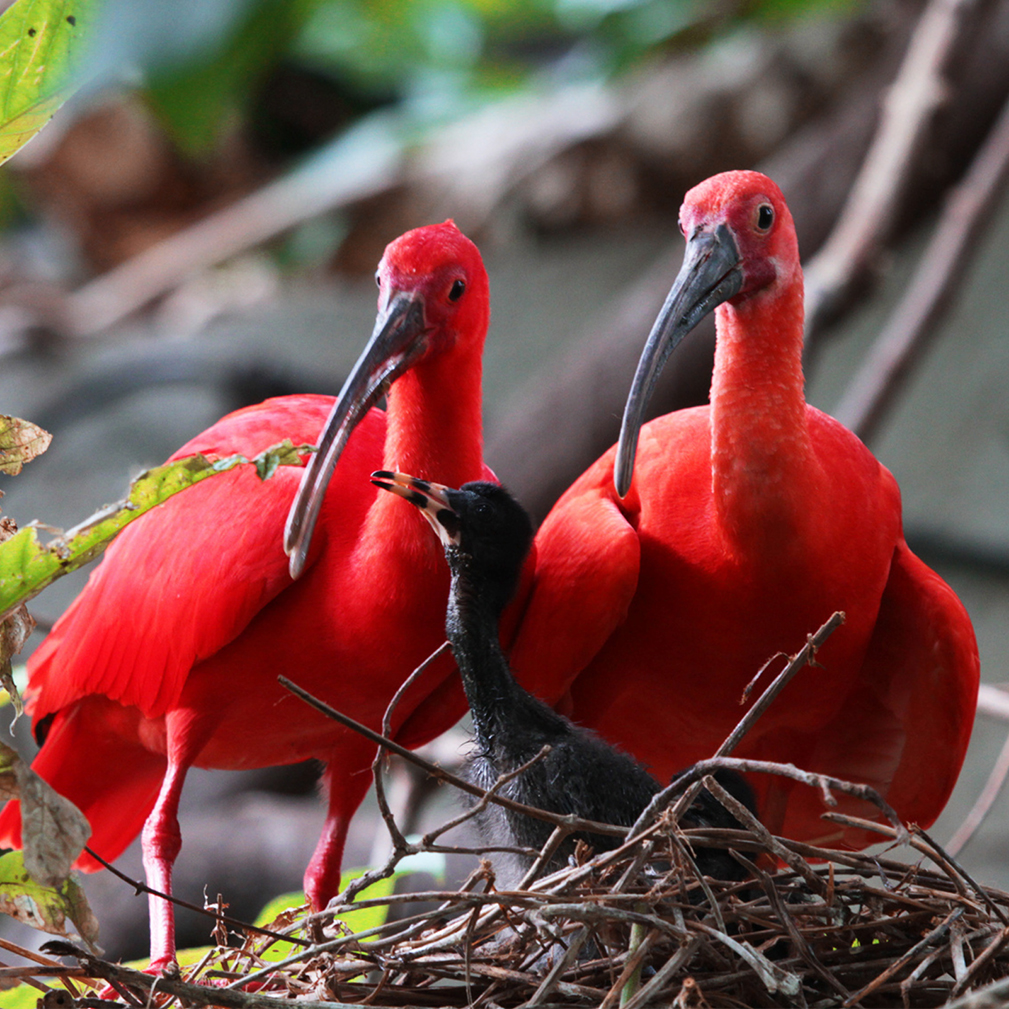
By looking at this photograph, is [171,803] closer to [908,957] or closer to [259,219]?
[908,957]

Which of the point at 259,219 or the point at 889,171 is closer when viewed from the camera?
the point at 889,171

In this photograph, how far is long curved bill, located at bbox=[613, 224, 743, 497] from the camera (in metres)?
2.27

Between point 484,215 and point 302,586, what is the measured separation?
5928 millimetres

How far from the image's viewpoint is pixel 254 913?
473cm

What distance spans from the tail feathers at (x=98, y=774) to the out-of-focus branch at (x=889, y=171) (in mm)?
2494

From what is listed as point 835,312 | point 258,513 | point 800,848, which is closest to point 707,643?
point 800,848

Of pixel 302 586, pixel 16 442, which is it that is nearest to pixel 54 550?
pixel 16 442

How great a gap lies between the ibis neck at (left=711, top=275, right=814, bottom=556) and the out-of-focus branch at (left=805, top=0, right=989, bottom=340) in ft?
6.28

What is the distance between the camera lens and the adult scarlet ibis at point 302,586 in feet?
7.63

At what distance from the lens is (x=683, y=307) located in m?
2.27

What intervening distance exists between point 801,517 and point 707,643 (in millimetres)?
293

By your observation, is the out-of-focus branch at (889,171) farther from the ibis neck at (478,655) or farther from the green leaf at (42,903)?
the green leaf at (42,903)

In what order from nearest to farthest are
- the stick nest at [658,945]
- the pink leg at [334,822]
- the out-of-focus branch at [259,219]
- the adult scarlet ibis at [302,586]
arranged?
the stick nest at [658,945], the adult scarlet ibis at [302,586], the pink leg at [334,822], the out-of-focus branch at [259,219]

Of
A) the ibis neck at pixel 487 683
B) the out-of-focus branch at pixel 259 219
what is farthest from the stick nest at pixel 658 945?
the out-of-focus branch at pixel 259 219
